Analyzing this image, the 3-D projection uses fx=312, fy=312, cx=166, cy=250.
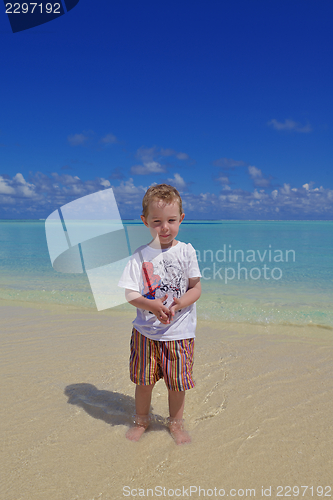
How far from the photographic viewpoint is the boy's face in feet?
7.52

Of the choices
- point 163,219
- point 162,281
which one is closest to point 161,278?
point 162,281

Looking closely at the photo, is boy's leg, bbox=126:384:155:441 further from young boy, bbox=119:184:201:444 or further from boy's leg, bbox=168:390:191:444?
boy's leg, bbox=168:390:191:444

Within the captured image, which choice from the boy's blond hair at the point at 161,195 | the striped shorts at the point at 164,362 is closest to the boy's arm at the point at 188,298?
the striped shorts at the point at 164,362

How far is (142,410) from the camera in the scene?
2545 mm

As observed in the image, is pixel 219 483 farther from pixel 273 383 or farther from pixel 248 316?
pixel 248 316

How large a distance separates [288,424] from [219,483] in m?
0.89

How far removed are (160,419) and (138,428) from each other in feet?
0.89

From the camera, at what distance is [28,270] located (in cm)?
1111

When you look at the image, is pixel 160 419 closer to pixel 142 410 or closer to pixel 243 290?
pixel 142 410

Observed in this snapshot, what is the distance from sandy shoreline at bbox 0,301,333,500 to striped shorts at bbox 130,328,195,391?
0.47 metres

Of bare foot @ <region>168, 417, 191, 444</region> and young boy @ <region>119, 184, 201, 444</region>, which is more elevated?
young boy @ <region>119, 184, 201, 444</region>

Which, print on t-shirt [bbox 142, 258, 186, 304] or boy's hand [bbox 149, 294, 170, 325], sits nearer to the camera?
boy's hand [bbox 149, 294, 170, 325]

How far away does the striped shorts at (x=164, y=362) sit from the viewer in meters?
2.35

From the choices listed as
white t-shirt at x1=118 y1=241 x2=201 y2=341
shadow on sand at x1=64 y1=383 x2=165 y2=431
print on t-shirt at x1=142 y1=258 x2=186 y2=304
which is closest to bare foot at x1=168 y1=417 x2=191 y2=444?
shadow on sand at x1=64 y1=383 x2=165 y2=431
